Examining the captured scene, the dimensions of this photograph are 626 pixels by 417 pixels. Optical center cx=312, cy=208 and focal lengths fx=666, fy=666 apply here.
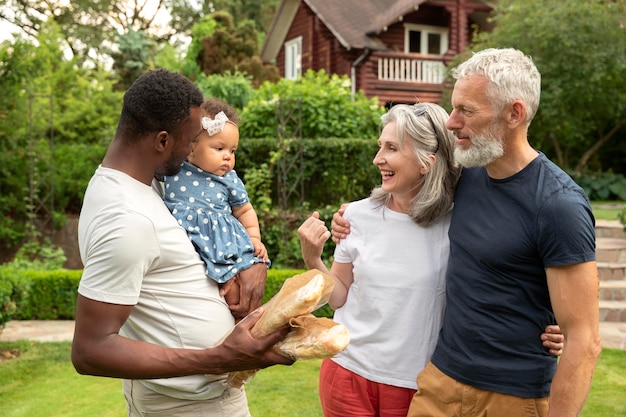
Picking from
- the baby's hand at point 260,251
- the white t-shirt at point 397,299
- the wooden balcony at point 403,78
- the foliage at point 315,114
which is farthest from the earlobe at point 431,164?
the wooden balcony at point 403,78

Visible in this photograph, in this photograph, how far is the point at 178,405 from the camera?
1.94 meters

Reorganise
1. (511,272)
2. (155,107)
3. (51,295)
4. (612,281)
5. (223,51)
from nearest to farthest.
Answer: (155,107) → (511,272) → (51,295) → (612,281) → (223,51)

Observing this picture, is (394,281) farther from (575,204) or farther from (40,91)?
(40,91)

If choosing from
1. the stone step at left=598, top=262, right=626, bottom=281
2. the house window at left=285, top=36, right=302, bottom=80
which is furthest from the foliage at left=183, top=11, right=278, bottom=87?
the stone step at left=598, top=262, right=626, bottom=281

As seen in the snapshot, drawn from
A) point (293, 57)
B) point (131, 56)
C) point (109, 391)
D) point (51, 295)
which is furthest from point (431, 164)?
point (131, 56)

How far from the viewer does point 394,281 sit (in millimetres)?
2436

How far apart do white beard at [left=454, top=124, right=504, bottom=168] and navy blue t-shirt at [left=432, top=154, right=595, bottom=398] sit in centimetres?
10

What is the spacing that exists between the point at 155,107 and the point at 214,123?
2.16ft

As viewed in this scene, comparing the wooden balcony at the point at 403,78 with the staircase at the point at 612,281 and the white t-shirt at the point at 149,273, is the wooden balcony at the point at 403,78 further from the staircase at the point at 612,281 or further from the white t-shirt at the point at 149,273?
the white t-shirt at the point at 149,273

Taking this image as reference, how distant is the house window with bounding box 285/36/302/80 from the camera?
2255 cm

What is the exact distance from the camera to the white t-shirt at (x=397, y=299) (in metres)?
2.41

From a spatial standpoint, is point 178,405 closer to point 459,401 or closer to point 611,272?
point 459,401

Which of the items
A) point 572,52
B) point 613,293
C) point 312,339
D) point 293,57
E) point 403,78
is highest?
point 293,57

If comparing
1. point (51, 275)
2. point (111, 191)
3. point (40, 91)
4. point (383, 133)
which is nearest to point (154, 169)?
point (111, 191)
